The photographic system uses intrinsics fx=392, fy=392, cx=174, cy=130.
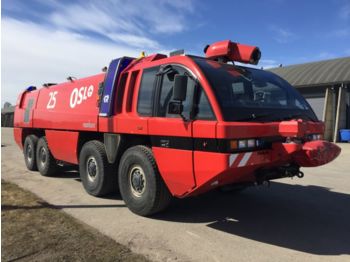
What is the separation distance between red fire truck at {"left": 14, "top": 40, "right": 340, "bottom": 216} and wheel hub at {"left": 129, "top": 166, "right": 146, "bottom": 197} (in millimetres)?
15

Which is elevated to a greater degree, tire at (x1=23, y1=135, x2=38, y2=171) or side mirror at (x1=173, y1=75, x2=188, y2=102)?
side mirror at (x1=173, y1=75, x2=188, y2=102)

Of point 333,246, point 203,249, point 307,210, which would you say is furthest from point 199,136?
point 307,210

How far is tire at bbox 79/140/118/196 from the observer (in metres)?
7.03

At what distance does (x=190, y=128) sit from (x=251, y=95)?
3.37 feet

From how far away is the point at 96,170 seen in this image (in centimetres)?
728

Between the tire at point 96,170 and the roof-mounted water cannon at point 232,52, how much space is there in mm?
2626

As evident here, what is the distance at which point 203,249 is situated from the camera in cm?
462

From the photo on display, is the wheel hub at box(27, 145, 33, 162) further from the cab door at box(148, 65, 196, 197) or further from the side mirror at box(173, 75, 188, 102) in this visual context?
the side mirror at box(173, 75, 188, 102)

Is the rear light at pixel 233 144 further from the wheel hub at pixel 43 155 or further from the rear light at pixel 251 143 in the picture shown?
the wheel hub at pixel 43 155

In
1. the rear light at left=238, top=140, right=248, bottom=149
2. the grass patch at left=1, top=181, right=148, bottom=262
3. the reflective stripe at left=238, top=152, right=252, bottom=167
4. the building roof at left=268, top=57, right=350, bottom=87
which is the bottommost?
the grass patch at left=1, top=181, right=148, bottom=262

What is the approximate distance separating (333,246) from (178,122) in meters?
2.43

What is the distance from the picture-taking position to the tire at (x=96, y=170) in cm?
703

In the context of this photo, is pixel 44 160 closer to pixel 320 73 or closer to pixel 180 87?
pixel 180 87

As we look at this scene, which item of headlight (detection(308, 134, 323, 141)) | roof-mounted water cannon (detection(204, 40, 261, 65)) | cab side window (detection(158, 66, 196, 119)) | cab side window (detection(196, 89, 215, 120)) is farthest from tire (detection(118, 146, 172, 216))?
headlight (detection(308, 134, 323, 141))
